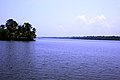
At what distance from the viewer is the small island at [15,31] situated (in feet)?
516

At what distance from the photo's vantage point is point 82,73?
27516mm

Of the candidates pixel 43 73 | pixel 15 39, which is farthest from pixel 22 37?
pixel 43 73

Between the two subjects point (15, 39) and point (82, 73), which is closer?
point (82, 73)

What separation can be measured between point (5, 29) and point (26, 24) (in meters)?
17.3

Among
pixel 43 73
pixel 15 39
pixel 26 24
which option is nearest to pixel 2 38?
pixel 15 39

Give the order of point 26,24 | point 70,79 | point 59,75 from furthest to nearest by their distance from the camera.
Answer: point 26,24, point 59,75, point 70,79

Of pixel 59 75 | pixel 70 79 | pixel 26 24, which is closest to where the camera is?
pixel 70 79

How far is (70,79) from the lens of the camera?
944 inches

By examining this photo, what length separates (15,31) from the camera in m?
160

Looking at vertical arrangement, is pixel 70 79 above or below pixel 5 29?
below

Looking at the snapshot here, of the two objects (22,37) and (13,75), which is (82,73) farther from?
(22,37)

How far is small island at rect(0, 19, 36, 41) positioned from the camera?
157200 mm

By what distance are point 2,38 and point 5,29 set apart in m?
12.6

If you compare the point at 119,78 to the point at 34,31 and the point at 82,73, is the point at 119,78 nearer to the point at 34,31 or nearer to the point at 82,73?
the point at 82,73
